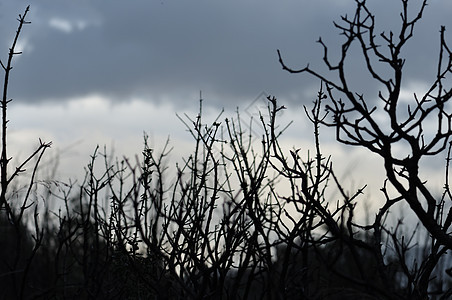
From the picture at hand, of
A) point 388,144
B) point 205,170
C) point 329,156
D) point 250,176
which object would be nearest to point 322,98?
point 329,156

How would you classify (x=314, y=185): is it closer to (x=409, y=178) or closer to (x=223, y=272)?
(x=223, y=272)

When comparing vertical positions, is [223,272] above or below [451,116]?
below

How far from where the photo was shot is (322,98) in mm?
6449

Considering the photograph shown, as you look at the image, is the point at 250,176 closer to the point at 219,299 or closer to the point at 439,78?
the point at 219,299

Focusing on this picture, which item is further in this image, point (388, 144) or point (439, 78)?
point (439, 78)

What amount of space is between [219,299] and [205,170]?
154 centimetres

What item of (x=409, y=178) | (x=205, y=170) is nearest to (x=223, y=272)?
(x=205, y=170)

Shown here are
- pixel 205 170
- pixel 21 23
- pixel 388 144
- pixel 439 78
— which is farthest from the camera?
pixel 205 170

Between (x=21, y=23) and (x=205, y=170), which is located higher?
(x=21, y=23)

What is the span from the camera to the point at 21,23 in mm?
5797

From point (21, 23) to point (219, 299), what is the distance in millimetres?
3016

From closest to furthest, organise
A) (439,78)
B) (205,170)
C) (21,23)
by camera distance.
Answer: (439,78)
(21,23)
(205,170)

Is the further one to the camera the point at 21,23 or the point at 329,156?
the point at 329,156

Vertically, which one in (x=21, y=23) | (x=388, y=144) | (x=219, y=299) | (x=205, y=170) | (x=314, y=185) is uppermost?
(x=21, y=23)
